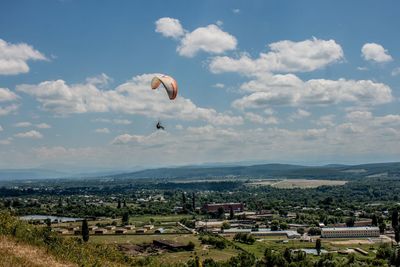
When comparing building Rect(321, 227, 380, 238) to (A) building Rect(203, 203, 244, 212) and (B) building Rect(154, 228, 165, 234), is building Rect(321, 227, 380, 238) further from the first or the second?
(A) building Rect(203, 203, 244, 212)

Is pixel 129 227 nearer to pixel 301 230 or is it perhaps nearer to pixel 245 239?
pixel 245 239

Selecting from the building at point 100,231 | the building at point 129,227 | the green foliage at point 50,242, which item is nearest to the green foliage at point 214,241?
the building at point 100,231

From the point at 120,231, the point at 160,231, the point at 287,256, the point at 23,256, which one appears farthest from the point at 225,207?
the point at 23,256

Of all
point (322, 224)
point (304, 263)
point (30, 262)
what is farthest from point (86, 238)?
point (322, 224)

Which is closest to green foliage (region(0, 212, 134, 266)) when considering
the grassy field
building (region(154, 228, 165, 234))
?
the grassy field

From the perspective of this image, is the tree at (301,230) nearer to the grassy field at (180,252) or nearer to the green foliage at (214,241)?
the grassy field at (180,252)

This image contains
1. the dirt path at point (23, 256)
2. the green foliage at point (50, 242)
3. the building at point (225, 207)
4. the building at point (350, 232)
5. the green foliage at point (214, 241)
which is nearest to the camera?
the dirt path at point (23, 256)

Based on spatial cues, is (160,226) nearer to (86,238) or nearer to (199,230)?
(199,230)
